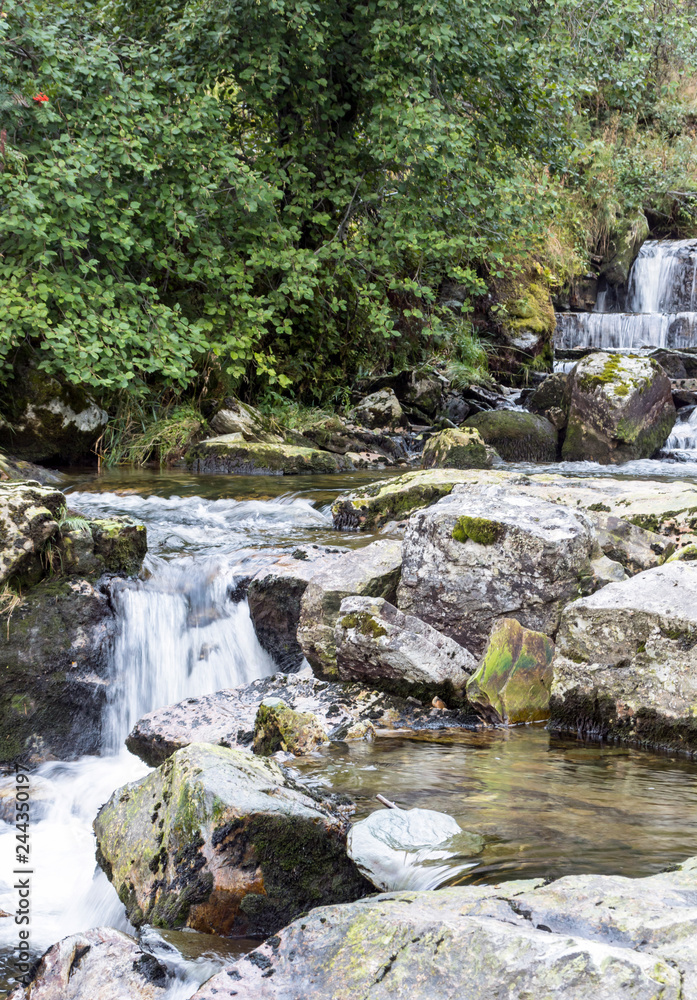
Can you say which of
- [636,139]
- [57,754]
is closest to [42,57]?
[57,754]

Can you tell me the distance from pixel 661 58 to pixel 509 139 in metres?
10.3

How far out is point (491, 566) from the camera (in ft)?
14.6

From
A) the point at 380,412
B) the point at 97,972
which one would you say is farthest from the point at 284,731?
the point at 380,412

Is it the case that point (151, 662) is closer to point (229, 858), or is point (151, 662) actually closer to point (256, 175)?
point (229, 858)

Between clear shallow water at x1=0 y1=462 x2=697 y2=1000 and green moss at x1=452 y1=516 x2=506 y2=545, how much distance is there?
1.06 meters

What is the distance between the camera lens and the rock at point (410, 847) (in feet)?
7.98

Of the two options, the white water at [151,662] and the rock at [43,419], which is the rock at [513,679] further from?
the rock at [43,419]

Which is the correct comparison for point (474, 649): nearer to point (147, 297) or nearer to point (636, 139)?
point (147, 297)

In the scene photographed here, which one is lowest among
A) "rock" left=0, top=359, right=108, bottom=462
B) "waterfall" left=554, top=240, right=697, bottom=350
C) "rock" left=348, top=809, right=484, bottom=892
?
"rock" left=348, top=809, right=484, bottom=892

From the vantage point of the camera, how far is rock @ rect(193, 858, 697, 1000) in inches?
62.9

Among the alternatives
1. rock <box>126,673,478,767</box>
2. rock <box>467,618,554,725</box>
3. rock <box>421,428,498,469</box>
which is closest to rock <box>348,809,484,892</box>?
rock <box>126,673,478,767</box>

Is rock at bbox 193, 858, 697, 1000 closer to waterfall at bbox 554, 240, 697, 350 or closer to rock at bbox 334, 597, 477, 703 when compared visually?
rock at bbox 334, 597, 477, 703

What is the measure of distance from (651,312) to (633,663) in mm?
13477

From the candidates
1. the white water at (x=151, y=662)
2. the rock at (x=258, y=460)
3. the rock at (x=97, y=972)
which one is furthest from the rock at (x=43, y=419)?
the rock at (x=97, y=972)
